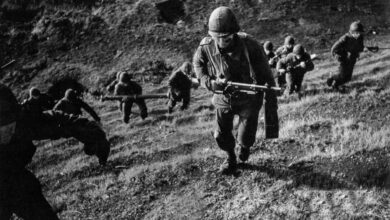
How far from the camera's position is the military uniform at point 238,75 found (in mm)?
5590

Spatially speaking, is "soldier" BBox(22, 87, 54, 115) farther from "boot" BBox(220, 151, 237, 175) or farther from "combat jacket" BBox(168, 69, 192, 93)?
"boot" BBox(220, 151, 237, 175)

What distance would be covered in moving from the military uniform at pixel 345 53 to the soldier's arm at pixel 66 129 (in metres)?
8.71

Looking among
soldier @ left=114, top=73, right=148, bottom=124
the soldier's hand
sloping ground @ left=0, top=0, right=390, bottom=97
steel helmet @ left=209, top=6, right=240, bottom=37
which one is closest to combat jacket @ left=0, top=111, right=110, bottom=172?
steel helmet @ left=209, top=6, right=240, bottom=37

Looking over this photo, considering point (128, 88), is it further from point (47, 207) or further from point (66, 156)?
point (47, 207)

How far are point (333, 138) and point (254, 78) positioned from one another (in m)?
2.70

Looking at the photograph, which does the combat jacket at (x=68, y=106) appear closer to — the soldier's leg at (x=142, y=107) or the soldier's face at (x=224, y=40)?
the soldier's leg at (x=142, y=107)

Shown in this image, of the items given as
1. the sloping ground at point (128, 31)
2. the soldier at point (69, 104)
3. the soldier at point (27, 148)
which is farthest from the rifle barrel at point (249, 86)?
the sloping ground at point (128, 31)

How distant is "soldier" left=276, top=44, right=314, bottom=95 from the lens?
1163 centimetres

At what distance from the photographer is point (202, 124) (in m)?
11.7

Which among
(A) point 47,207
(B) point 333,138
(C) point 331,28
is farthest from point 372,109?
(C) point 331,28

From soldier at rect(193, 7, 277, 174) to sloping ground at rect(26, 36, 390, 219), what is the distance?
867 millimetres

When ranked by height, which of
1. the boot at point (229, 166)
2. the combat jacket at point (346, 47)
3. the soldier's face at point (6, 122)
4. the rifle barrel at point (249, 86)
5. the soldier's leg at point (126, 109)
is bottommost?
the soldier's leg at point (126, 109)

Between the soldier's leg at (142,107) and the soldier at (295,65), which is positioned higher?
the soldier at (295,65)

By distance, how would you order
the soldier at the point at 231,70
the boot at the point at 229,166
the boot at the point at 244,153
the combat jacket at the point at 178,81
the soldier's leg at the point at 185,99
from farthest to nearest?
1. the soldier's leg at the point at 185,99
2. the combat jacket at the point at 178,81
3. the boot at the point at 229,166
4. the boot at the point at 244,153
5. the soldier at the point at 231,70
